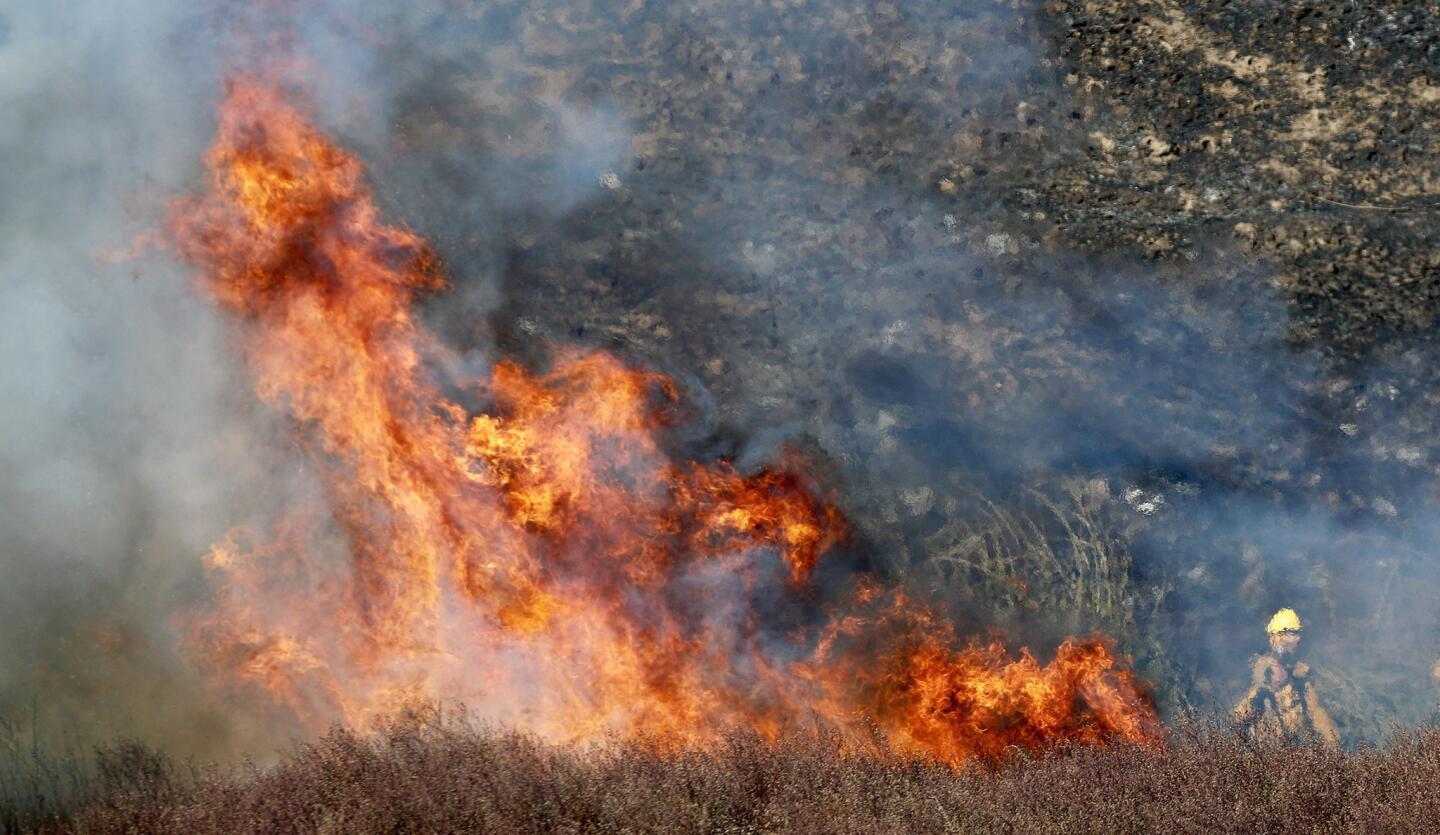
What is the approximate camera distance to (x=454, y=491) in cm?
848

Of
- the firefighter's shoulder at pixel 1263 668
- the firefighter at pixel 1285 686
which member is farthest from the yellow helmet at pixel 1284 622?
the firefighter's shoulder at pixel 1263 668

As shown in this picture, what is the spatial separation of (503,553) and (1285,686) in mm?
4836

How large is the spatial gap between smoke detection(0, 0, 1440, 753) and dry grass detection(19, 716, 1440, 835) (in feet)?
4.62

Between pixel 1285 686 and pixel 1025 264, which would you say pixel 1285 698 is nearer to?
pixel 1285 686

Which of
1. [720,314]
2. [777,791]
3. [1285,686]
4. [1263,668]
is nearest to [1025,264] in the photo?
[720,314]

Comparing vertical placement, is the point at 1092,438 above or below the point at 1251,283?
below

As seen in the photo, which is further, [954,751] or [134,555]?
[134,555]

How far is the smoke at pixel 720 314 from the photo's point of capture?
862cm

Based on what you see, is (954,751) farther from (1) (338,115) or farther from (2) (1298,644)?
(1) (338,115)

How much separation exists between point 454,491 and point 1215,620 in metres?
4.75

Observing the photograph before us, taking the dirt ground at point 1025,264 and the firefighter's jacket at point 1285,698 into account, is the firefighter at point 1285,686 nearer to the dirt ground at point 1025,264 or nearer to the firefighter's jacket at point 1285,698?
the firefighter's jacket at point 1285,698

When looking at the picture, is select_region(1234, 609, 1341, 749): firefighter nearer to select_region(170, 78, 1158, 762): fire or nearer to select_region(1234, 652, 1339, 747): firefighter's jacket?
select_region(1234, 652, 1339, 747): firefighter's jacket

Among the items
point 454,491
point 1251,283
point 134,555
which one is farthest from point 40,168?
point 1251,283

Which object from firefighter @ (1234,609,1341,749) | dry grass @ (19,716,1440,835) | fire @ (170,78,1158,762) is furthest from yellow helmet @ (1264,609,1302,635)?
dry grass @ (19,716,1440,835)
